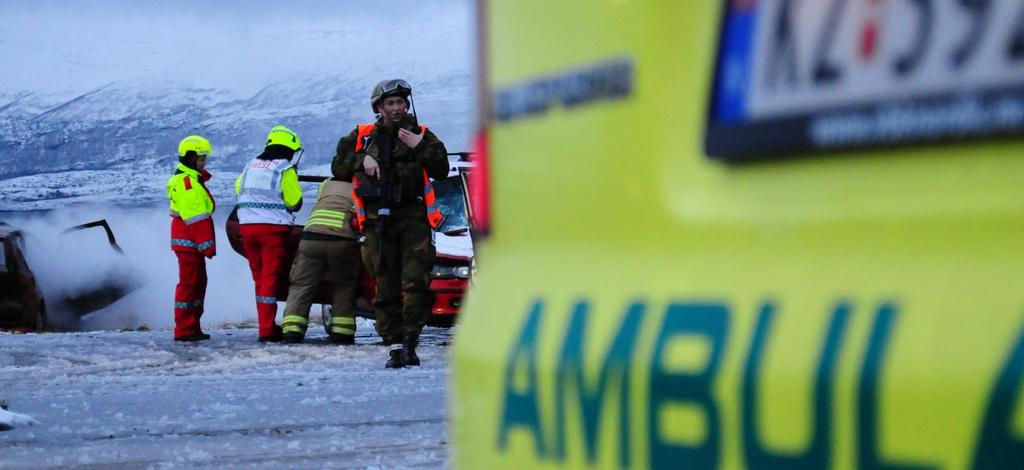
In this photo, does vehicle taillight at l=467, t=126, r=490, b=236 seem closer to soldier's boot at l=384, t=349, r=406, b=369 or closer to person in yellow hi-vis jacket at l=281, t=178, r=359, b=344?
soldier's boot at l=384, t=349, r=406, b=369

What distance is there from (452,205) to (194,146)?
248 centimetres

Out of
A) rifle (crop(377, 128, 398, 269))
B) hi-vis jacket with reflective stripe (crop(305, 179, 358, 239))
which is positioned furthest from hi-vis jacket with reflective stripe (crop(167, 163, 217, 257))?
rifle (crop(377, 128, 398, 269))

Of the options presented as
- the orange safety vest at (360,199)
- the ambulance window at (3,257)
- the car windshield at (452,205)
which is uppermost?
the orange safety vest at (360,199)

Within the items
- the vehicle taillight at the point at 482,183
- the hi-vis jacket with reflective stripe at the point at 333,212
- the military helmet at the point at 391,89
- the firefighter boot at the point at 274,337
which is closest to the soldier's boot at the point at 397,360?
the military helmet at the point at 391,89

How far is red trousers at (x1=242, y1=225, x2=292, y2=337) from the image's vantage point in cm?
1202

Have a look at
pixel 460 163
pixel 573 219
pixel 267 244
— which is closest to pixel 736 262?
pixel 573 219

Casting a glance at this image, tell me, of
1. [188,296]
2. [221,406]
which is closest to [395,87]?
[221,406]

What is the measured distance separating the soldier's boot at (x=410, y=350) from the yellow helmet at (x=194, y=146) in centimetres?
407

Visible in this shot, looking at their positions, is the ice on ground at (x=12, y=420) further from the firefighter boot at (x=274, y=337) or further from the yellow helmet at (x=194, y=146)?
the yellow helmet at (x=194, y=146)

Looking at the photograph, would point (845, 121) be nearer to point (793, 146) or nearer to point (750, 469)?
point (793, 146)

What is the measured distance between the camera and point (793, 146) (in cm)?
170

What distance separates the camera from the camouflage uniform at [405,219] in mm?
8859

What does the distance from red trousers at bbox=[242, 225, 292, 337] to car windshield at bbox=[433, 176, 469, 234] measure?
1.71 meters

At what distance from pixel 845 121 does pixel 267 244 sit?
35.2 feet
